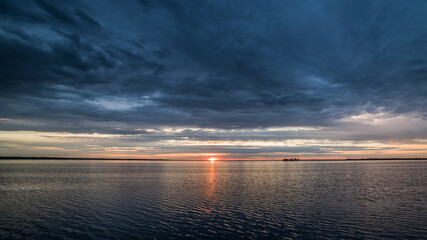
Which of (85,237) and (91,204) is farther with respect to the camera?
(91,204)

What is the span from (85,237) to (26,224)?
346 inches

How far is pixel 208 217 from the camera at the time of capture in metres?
29.5

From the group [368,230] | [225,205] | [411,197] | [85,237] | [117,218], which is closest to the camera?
[85,237]

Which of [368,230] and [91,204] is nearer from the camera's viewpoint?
[368,230]

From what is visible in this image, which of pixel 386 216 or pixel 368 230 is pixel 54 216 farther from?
pixel 386 216

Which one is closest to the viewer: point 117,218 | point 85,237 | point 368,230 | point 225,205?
point 85,237

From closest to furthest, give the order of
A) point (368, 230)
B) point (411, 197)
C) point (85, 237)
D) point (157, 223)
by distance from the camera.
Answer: point (85, 237) < point (368, 230) < point (157, 223) < point (411, 197)

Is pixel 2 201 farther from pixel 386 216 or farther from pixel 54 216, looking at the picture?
pixel 386 216

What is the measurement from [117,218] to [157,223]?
5394mm

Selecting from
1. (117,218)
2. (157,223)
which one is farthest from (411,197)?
(117,218)

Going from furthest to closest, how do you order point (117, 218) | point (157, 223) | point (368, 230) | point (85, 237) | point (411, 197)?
point (411, 197) → point (117, 218) → point (157, 223) → point (368, 230) → point (85, 237)

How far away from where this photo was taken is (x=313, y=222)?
27391 mm

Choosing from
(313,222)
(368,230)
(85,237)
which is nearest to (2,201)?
(85,237)

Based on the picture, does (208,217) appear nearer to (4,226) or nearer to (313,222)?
(313,222)
